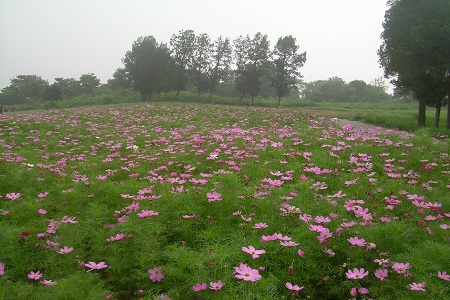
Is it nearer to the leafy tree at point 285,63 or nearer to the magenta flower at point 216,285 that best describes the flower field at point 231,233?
the magenta flower at point 216,285

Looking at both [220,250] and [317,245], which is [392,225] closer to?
[317,245]

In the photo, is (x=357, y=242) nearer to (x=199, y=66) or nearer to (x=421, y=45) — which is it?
(x=421, y=45)

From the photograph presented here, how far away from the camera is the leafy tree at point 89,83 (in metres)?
54.9

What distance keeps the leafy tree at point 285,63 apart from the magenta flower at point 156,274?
3104cm

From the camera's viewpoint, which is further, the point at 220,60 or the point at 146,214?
the point at 220,60

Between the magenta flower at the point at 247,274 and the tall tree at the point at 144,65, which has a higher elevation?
the tall tree at the point at 144,65

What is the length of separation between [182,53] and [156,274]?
3655 centimetres

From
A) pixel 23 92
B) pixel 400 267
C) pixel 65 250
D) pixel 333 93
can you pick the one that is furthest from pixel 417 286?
pixel 23 92

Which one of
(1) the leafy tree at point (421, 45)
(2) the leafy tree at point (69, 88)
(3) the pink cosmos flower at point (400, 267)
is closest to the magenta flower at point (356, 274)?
(3) the pink cosmos flower at point (400, 267)

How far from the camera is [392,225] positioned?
302 cm

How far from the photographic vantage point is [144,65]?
116ft

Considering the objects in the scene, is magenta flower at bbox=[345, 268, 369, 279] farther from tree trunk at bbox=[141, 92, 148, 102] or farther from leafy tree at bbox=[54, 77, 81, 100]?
leafy tree at bbox=[54, 77, 81, 100]

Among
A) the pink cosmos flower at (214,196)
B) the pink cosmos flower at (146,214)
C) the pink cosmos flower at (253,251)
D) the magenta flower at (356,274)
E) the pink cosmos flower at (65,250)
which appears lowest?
the pink cosmos flower at (65,250)

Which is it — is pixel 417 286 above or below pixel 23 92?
below
